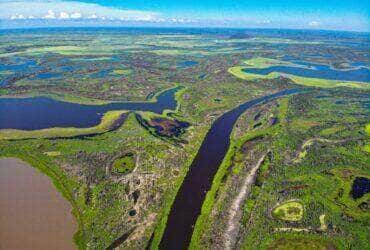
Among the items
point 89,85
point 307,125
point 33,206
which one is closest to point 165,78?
point 89,85

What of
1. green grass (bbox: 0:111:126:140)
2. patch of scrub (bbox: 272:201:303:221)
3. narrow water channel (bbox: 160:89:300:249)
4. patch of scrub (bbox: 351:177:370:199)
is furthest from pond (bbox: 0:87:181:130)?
patch of scrub (bbox: 351:177:370:199)

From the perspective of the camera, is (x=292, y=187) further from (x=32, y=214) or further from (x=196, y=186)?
(x=32, y=214)

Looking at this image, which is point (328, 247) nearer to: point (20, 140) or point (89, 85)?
point (20, 140)

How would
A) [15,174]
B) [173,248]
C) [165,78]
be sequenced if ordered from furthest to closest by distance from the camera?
[165,78] → [15,174] → [173,248]

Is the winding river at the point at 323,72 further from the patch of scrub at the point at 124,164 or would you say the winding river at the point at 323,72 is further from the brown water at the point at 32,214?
the brown water at the point at 32,214

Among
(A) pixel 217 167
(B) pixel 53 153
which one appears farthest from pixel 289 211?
(B) pixel 53 153

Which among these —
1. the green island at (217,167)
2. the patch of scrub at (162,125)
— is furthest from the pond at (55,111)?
the patch of scrub at (162,125)

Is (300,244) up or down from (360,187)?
down
